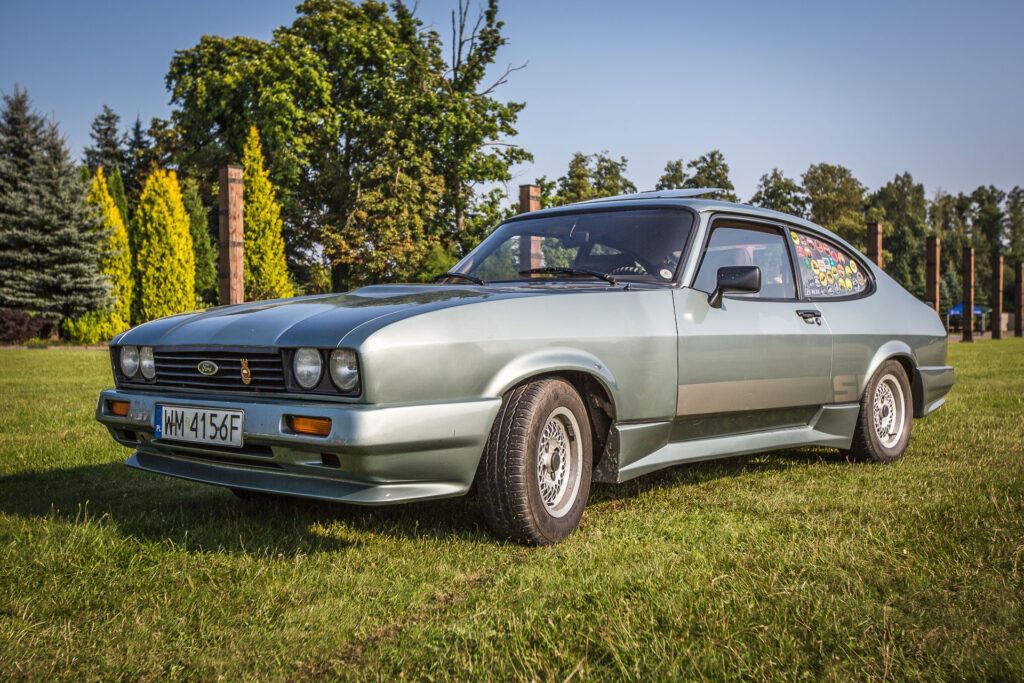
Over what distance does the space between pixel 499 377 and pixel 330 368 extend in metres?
0.64

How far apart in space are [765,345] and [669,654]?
251cm

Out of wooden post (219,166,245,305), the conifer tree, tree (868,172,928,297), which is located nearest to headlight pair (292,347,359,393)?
wooden post (219,166,245,305)

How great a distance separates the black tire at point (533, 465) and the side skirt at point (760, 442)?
342mm

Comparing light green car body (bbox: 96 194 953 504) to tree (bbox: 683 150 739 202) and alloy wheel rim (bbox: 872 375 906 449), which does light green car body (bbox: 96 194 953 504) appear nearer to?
alloy wheel rim (bbox: 872 375 906 449)

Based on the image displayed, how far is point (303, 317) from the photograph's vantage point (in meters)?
3.27

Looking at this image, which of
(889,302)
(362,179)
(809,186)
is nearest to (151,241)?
(362,179)

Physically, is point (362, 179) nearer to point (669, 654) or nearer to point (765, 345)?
point (765, 345)

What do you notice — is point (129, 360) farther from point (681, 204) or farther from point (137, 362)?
point (681, 204)

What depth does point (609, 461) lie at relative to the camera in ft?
12.4

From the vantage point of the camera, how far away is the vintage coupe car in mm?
3016

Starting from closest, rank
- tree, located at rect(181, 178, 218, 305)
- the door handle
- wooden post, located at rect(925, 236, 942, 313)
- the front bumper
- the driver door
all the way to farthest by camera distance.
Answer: the front bumper
the driver door
the door handle
wooden post, located at rect(925, 236, 942, 313)
tree, located at rect(181, 178, 218, 305)

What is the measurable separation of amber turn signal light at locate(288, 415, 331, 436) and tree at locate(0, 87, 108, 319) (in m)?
25.3

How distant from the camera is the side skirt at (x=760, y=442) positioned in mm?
3922

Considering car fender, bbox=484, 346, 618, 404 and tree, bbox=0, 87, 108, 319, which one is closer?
car fender, bbox=484, 346, 618, 404
